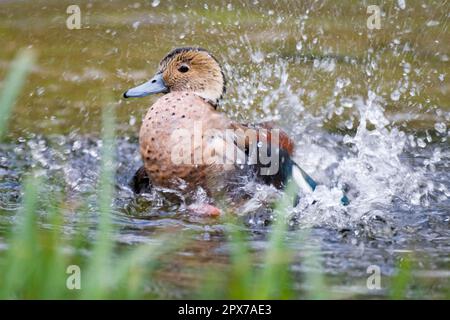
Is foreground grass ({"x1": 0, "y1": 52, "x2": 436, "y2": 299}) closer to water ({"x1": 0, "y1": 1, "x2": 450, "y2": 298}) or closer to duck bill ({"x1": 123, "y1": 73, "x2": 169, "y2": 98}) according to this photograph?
water ({"x1": 0, "y1": 1, "x2": 450, "y2": 298})

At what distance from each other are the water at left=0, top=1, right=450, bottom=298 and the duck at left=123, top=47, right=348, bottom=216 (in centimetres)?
9

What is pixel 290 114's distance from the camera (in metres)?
6.03

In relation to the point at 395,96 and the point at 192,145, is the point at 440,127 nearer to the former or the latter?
the point at 395,96

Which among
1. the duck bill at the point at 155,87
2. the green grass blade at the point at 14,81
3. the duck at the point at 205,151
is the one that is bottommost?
the green grass blade at the point at 14,81

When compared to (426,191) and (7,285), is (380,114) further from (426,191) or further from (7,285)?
(7,285)

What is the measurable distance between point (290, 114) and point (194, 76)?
3.69 feet

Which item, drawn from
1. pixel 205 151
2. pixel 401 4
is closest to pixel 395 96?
pixel 401 4

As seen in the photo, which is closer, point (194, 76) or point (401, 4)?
point (194, 76)

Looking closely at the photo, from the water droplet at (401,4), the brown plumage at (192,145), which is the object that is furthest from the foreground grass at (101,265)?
the water droplet at (401,4)

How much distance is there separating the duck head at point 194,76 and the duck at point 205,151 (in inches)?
7.1

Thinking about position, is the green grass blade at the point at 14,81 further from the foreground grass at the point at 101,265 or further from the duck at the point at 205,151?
the duck at the point at 205,151

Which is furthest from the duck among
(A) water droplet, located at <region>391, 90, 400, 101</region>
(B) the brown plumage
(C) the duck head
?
(A) water droplet, located at <region>391, 90, 400, 101</region>

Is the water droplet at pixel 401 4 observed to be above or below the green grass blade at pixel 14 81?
above

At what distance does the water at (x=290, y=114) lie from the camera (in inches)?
153
